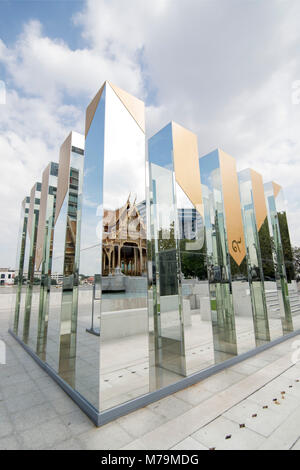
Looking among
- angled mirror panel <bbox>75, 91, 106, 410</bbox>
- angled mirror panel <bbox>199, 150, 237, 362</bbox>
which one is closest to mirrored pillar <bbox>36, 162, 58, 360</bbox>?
angled mirror panel <bbox>75, 91, 106, 410</bbox>

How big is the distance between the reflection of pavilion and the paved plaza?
5.03ft

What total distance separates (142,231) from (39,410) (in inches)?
97.6

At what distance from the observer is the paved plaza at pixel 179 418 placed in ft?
6.22

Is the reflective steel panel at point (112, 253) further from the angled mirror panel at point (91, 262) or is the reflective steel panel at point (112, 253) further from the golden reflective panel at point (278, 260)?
the golden reflective panel at point (278, 260)

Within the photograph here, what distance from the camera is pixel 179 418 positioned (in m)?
2.24

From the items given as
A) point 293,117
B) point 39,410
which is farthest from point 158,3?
point 39,410

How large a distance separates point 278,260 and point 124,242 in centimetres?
539

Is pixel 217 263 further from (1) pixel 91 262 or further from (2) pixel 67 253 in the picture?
(2) pixel 67 253

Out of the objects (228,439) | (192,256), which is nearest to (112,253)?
(192,256)

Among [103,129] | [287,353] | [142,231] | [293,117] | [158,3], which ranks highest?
[158,3]

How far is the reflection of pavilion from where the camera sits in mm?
2475

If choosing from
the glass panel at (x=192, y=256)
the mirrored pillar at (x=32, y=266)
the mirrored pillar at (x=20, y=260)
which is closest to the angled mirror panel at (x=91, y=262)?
the glass panel at (x=192, y=256)
